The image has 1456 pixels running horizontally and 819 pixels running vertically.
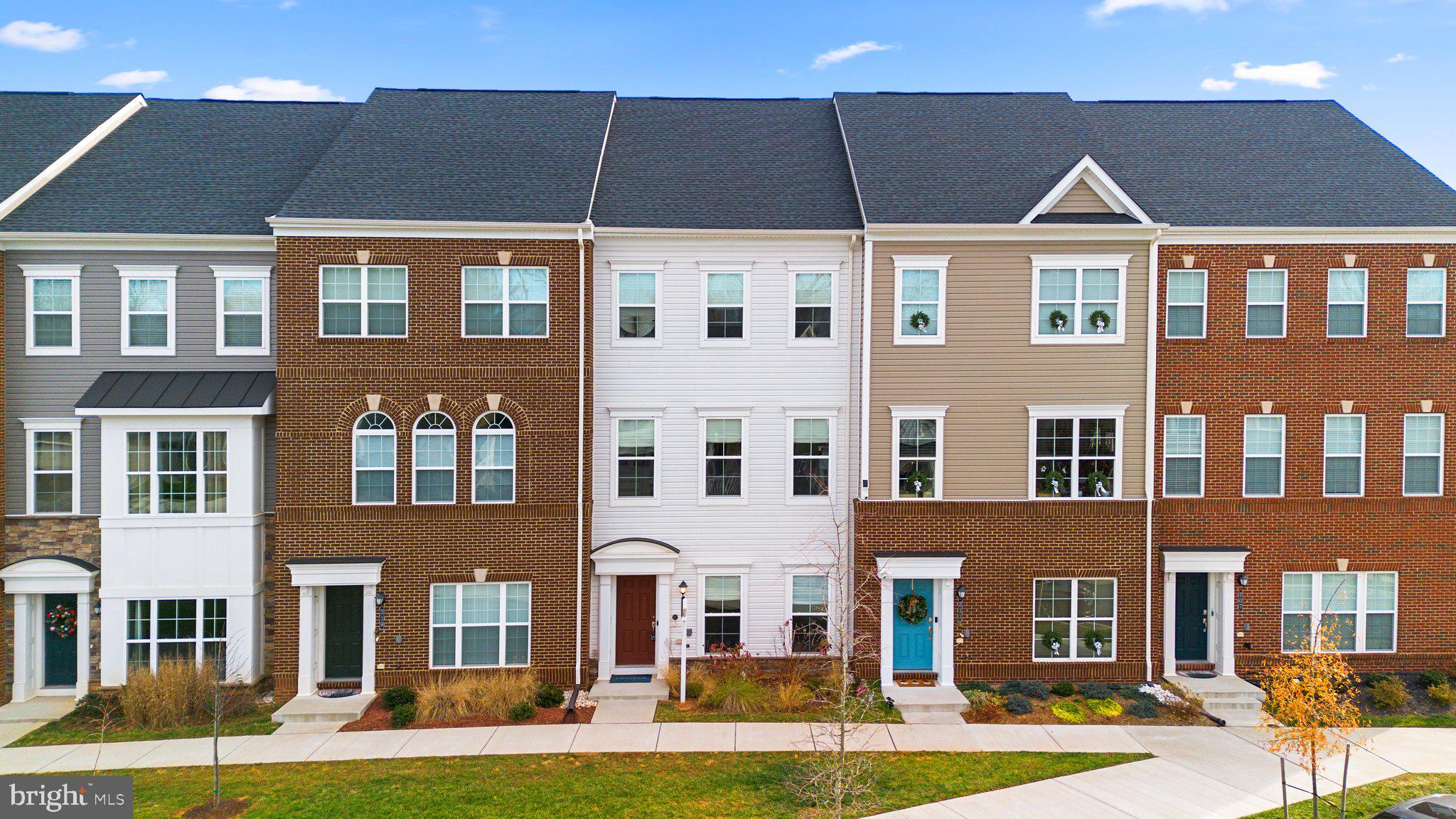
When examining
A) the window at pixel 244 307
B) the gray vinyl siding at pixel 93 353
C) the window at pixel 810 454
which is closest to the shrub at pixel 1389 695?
the window at pixel 810 454

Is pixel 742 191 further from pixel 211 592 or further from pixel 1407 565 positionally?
pixel 1407 565

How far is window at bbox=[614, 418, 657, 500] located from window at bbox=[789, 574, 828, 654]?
3.73 meters

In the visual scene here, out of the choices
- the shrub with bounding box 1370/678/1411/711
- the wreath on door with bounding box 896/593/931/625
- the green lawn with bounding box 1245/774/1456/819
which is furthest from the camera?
the wreath on door with bounding box 896/593/931/625

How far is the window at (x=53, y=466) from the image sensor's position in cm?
1661

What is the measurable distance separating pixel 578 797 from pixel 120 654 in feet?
35.8

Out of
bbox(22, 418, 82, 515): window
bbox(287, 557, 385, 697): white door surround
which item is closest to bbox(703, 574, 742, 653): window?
bbox(287, 557, 385, 697): white door surround

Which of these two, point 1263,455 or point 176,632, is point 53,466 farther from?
point 1263,455

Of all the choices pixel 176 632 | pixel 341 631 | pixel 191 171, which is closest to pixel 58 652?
pixel 176 632

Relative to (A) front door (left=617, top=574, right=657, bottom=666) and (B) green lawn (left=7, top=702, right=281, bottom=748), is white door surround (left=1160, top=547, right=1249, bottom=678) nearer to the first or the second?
(A) front door (left=617, top=574, right=657, bottom=666)

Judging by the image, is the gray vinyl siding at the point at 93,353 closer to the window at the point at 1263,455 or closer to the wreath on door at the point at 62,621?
the wreath on door at the point at 62,621

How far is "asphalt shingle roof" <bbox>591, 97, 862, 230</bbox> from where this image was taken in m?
17.5

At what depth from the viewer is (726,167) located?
1925cm

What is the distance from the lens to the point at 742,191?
18281mm

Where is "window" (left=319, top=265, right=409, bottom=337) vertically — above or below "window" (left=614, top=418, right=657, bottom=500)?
above
